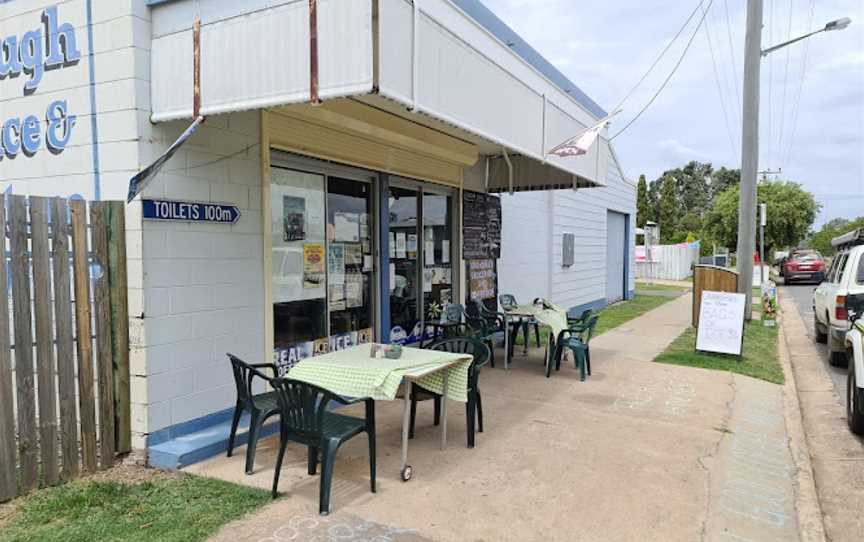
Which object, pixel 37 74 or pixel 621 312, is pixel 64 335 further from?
pixel 621 312

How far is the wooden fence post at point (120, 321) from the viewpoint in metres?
4.26

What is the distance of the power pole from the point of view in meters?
11.9

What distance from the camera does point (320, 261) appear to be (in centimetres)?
632

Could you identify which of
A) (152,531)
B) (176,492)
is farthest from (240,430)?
(152,531)

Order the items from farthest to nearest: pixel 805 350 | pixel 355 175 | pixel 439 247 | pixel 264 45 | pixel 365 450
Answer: pixel 805 350 → pixel 439 247 → pixel 355 175 → pixel 365 450 → pixel 264 45

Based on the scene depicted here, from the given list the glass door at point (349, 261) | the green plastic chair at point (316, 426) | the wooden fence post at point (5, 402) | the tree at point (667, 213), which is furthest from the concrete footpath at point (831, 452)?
the tree at point (667, 213)

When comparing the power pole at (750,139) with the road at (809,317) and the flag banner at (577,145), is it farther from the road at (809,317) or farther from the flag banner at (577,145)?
the flag banner at (577,145)

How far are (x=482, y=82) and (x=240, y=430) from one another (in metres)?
3.63

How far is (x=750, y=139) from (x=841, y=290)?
16.6 ft

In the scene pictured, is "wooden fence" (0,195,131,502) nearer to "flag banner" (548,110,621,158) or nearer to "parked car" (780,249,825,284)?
"flag banner" (548,110,621,158)

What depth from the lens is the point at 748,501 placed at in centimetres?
398

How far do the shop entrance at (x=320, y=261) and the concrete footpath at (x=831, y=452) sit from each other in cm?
476

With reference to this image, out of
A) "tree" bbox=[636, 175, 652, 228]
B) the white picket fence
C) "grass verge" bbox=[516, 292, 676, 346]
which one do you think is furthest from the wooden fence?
"tree" bbox=[636, 175, 652, 228]

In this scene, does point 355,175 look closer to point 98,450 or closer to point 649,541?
point 98,450
